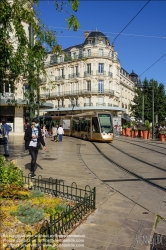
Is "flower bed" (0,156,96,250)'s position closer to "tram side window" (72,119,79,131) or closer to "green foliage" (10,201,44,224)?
"green foliage" (10,201,44,224)

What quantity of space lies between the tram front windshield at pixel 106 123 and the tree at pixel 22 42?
12.1 m

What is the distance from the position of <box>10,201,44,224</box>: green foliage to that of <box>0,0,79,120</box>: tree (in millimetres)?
3744

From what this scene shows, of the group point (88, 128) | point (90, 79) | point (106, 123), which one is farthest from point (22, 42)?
point (90, 79)

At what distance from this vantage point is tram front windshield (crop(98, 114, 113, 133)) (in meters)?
19.6

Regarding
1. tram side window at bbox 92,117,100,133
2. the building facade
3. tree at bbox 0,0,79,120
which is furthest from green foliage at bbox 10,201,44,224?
the building facade

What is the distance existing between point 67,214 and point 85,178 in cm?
355

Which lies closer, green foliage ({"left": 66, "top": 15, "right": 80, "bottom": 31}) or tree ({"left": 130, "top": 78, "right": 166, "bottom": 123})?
green foliage ({"left": 66, "top": 15, "right": 80, "bottom": 31})

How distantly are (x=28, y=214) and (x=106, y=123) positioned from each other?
15.8m

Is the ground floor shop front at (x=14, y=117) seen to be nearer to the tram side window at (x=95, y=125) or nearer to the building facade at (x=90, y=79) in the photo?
the tram side window at (x=95, y=125)

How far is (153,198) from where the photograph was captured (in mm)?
5805

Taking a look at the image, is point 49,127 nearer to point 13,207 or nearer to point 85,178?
point 85,178

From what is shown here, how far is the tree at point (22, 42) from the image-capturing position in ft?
19.9

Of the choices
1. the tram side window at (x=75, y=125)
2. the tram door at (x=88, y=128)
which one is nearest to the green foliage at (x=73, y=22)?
the tram door at (x=88, y=128)

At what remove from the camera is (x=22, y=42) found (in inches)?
266
